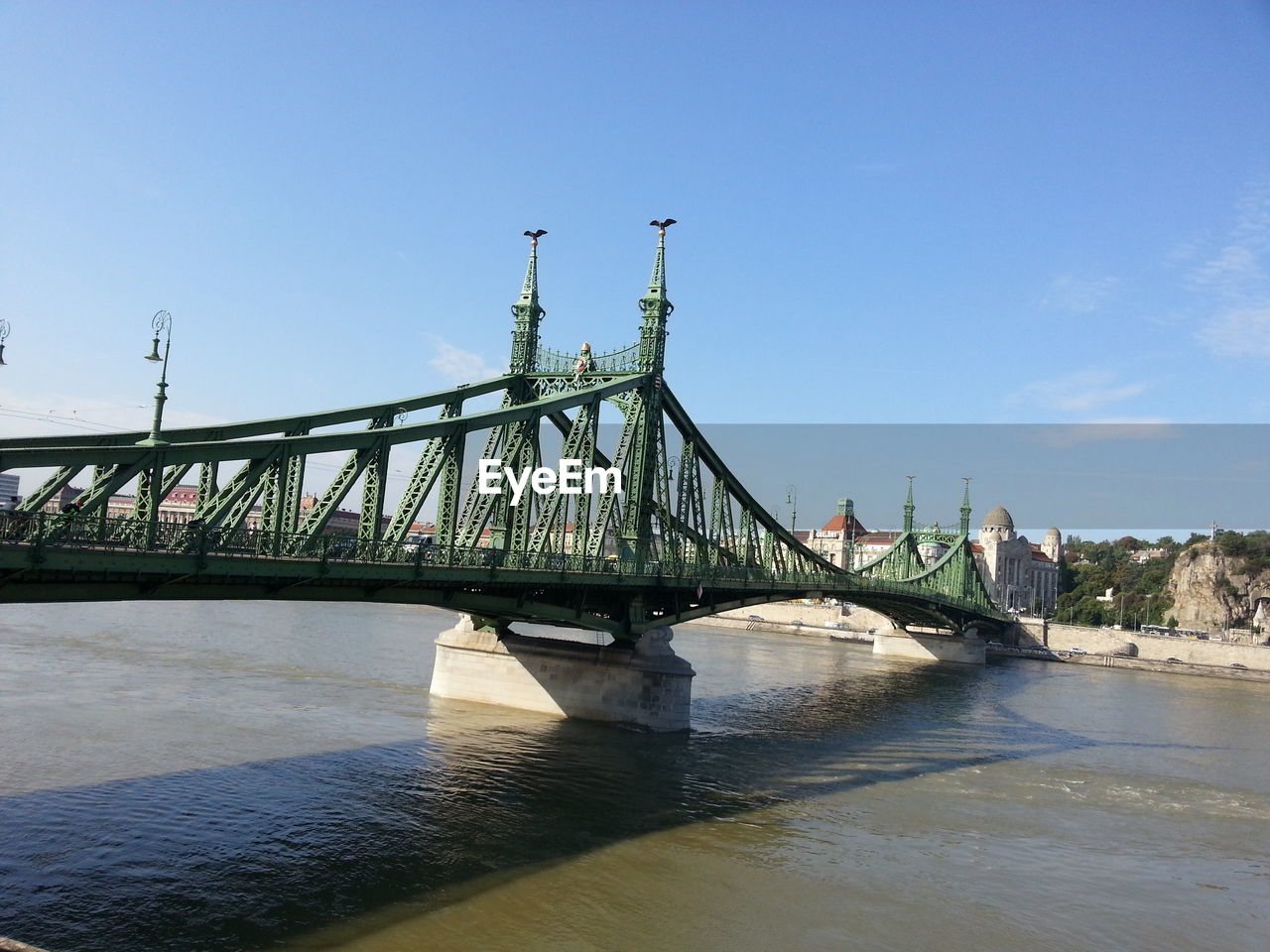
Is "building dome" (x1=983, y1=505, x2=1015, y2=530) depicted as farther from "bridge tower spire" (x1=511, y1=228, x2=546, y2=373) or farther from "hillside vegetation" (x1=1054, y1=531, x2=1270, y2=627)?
"bridge tower spire" (x1=511, y1=228, x2=546, y2=373)

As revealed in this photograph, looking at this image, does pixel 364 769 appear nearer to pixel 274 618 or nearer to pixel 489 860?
pixel 489 860

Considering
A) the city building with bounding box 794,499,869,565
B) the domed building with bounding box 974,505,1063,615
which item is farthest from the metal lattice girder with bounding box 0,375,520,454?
the domed building with bounding box 974,505,1063,615

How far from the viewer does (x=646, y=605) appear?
35.5 meters

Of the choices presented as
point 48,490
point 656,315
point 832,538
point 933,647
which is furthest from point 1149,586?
point 48,490

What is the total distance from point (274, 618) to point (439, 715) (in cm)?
3776

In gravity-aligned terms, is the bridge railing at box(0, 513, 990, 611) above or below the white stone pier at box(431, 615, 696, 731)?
above

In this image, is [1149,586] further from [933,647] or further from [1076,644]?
[933,647]

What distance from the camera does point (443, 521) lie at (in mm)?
28281

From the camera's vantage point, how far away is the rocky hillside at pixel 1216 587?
116750 millimetres

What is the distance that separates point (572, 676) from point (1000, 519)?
147 meters

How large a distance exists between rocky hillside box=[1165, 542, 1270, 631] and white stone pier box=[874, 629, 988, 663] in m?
49.3

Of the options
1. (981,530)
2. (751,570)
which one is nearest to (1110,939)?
(751,570)

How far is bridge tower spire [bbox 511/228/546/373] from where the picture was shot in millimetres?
37406

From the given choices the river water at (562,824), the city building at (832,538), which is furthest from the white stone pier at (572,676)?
the city building at (832,538)
